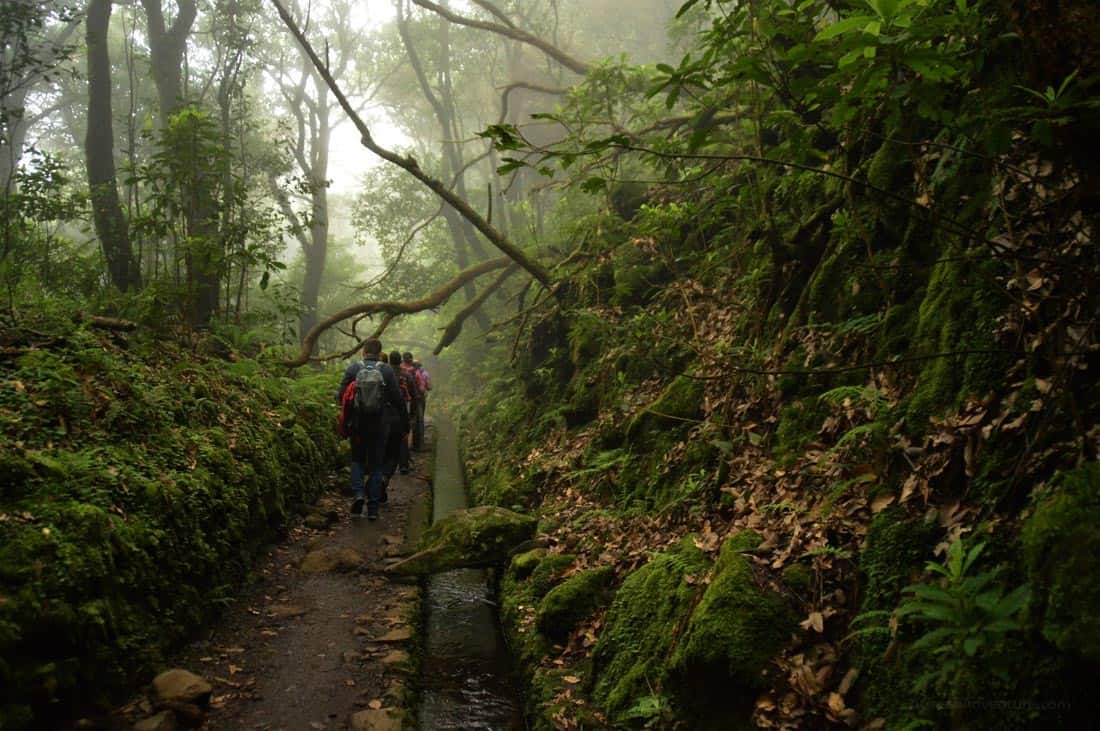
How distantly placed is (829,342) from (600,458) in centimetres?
303

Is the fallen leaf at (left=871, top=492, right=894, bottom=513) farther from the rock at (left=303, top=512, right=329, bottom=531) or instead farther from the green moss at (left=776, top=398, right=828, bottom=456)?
the rock at (left=303, top=512, right=329, bottom=531)

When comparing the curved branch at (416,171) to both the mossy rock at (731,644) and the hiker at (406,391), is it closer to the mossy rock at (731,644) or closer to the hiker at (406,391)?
the hiker at (406,391)

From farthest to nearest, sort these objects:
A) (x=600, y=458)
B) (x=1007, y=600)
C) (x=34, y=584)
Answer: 1. (x=600, y=458)
2. (x=34, y=584)
3. (x=1007, y=600)

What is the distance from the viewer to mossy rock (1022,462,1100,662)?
81.4 inches

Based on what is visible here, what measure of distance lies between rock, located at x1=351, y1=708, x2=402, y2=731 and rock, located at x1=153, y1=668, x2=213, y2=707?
953 mm

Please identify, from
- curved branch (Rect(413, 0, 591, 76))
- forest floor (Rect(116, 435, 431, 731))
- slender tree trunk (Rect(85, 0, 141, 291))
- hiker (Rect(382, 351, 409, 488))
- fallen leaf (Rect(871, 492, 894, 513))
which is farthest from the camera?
curved branch (Rect(413, 0, 591, 76))

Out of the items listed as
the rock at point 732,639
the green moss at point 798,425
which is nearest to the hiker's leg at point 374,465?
the green moss at point 798,425

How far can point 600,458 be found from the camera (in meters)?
7.30

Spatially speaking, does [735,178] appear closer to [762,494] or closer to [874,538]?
[762,494]

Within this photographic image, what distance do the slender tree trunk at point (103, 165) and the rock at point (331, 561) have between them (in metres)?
6.81

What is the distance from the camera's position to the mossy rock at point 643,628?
12.2 ft

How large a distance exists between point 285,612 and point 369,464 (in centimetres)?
314

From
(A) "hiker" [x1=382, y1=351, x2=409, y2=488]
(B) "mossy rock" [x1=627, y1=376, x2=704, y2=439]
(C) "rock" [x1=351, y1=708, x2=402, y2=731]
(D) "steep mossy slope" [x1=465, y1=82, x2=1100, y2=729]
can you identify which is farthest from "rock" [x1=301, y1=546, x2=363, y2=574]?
(B) "mossy rock" [x1=627, y1=376, x2=704, y2=439]

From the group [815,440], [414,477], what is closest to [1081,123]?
[815,440]
